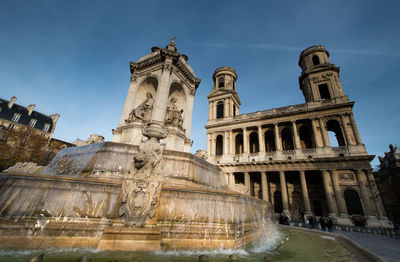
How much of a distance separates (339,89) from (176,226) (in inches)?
1181

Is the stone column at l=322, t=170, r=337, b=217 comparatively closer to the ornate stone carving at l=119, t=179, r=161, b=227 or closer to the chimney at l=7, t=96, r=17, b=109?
the ornate stone carving at l=119, t=179, r=161, b=227

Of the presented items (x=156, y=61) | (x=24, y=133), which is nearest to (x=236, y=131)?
(x=156, y=61)

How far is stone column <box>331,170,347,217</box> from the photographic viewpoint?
1792 cm

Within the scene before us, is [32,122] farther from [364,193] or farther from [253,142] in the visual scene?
[364,193]

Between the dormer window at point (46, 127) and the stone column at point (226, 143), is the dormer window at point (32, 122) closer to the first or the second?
the dormer window at point (46, 127)

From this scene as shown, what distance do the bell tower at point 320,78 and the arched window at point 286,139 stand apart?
5.61 metres

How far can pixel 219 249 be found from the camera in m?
3.40

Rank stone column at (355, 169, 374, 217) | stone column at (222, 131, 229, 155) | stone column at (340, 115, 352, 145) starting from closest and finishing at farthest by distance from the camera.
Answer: stone column at (355, 169, 374, 217)
stone column at (340, 115, 352, 145)
stone column at (222, 131, 229, 155)

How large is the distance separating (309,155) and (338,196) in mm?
5237

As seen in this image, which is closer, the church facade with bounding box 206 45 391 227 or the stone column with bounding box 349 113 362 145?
the church facade with bounding box 206 45 391 227

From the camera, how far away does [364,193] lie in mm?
17797

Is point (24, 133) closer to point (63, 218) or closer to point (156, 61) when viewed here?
point (156, 61)

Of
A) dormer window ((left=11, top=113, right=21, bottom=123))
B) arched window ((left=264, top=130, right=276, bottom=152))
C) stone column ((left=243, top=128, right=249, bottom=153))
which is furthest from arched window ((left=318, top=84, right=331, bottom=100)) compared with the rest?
dormer window ((left=11, top=113, right=21, bottom=123))

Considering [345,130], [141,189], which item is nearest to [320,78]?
[345,130]
